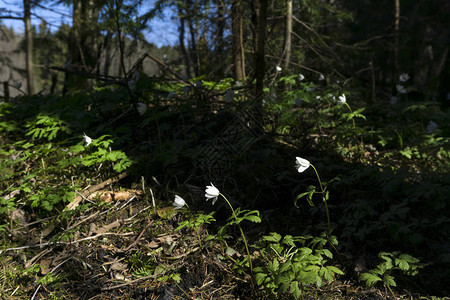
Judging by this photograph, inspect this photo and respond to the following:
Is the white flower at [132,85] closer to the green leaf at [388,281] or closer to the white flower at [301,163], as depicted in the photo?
the white flower at [301,163]

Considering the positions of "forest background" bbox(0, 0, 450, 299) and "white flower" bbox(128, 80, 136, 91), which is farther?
"white flower" bbox(128, 80, 136, 91)

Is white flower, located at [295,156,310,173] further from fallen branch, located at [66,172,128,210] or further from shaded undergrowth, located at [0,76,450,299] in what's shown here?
fallen branch, located at [66,172,128,210]

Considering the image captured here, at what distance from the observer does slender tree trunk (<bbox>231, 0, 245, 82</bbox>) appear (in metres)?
4.45

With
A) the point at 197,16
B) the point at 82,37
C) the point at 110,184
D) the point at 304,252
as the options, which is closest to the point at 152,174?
the point at 110,184

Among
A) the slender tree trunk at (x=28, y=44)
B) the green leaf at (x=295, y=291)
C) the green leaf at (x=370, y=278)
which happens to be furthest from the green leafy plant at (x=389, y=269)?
the slender tree trunk at (x=28, y=44)

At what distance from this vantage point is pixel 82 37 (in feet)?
25.7

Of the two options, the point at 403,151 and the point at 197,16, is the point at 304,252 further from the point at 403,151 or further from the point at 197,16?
the point at 197,16

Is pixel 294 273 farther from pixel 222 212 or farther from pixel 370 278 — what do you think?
pixel 222 212

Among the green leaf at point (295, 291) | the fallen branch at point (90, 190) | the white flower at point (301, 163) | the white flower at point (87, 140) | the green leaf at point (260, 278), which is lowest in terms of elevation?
the green leaf at point (260, 278)

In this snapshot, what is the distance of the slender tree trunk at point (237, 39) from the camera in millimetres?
4448

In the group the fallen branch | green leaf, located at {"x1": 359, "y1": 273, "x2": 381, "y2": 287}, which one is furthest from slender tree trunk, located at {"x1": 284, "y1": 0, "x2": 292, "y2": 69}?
green leaf, located at {"x1": 359, "y1": 273, "x2": 381, "y2": 287}

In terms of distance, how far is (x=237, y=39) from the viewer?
15.1 ft

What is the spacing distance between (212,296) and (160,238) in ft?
2.25

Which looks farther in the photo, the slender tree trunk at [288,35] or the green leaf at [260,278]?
the slender tree trunk at [288,35]
